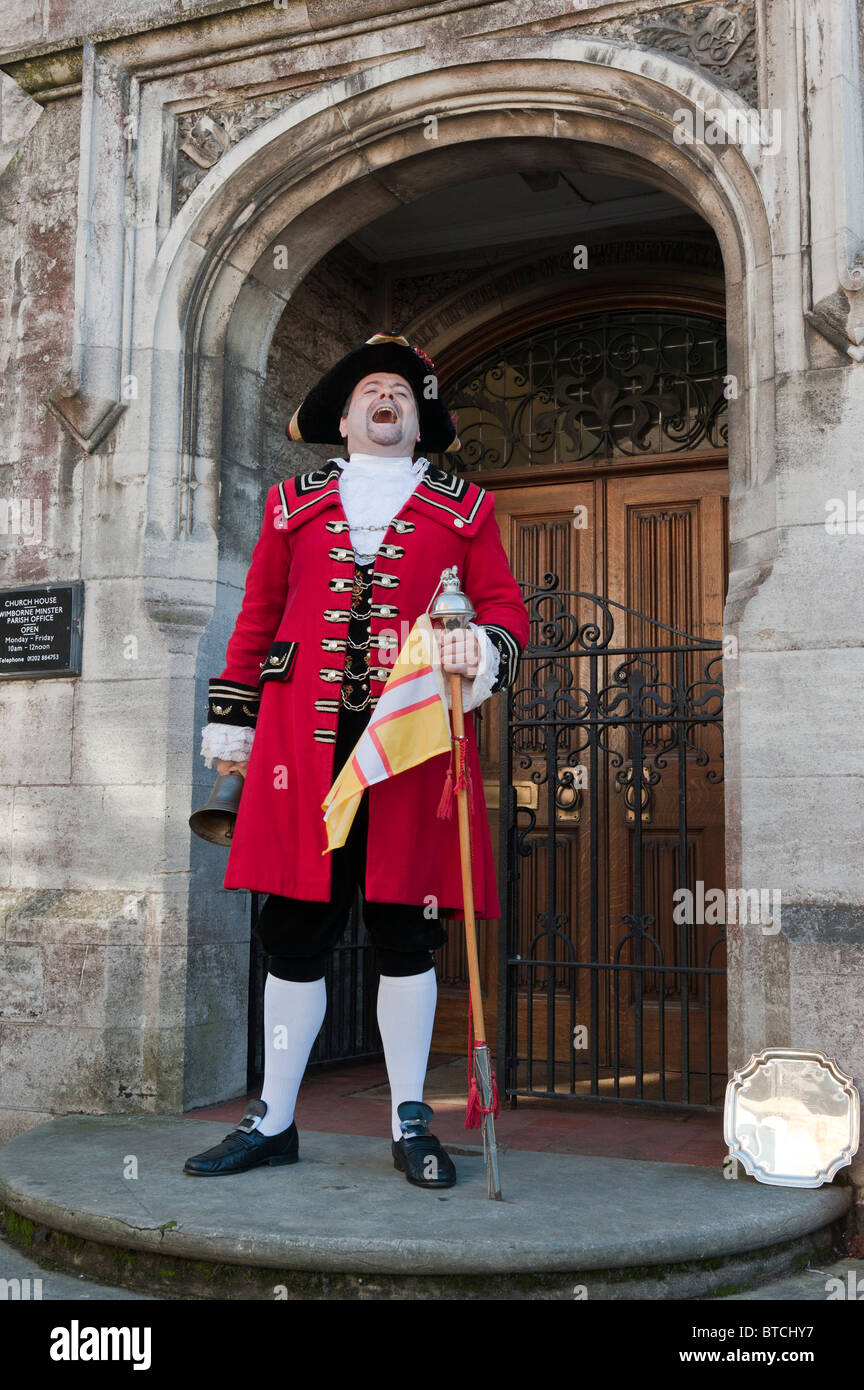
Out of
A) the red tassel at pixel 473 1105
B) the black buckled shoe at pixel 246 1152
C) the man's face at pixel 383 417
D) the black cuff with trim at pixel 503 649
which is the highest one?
the man's face at pixel 383 417

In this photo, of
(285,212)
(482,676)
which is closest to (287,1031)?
(482,676)

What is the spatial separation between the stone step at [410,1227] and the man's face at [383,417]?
2.19 m

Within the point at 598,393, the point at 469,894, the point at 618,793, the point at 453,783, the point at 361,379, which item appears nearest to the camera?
the point at 469,894

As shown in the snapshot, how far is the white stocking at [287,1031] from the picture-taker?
382 centimetres

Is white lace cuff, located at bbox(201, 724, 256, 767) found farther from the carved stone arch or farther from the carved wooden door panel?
the carved wooden door panel

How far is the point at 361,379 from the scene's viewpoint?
414cm

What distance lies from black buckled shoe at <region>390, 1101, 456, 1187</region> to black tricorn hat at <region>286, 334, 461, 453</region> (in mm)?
2087

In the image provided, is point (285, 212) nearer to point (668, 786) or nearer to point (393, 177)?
point (393, 177)

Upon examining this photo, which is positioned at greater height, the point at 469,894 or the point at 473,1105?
the point at 469,894

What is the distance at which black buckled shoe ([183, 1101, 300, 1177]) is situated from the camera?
3.83 metres

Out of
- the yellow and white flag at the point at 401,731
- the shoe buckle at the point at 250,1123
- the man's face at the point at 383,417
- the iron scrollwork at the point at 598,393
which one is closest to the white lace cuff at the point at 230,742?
the yellow and white flag at the point at 401,731

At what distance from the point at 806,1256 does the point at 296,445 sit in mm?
4106

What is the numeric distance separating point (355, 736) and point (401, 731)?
0.24 m

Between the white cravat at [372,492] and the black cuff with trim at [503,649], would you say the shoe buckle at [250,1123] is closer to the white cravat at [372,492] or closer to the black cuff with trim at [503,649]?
the black cuff with trim at [503,649]
